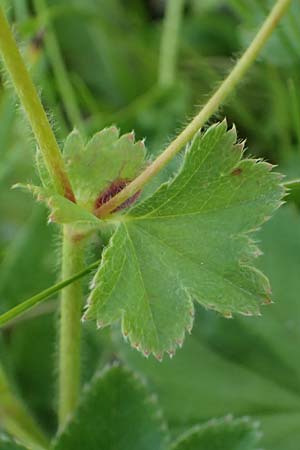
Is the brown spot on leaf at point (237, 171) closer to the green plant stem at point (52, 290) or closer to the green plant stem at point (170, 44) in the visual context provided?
the green plant stem at point (52, 290)

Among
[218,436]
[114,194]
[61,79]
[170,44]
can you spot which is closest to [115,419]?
[218,436]

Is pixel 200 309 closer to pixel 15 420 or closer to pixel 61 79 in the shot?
pixel 15 420

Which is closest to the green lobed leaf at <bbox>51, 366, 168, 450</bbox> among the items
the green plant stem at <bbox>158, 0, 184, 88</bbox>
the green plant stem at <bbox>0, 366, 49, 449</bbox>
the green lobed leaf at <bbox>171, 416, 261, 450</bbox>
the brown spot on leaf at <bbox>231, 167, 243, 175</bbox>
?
the green lobed leaf at <bbox>171, 416, 261, 450</bbox>

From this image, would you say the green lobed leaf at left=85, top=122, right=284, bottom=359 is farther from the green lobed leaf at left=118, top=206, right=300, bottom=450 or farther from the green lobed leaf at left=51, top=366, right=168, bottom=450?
the green lobed leaf at left=118, top=206, right=300, bottom=450

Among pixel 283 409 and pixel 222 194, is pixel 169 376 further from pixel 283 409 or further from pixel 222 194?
pixel 222 194

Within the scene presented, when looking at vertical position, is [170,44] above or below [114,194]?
above

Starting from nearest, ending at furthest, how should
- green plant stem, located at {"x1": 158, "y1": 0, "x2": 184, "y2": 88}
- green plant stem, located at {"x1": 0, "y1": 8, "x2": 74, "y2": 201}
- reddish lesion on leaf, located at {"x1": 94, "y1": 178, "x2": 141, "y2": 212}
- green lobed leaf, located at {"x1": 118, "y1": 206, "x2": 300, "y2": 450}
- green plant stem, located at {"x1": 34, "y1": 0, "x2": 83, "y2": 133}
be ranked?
green plant stem, located at {"x1": 0, "y1": 8, "x2": 74, "y2": 201} < reddish lesion on leaf, located at {"x1": 94, "y1": 178, "x2": 141, "y2": 212} < green lobed leaf, located at {"x1": 118, "y1": 206, "x2": 300, "y2": 450} < green plant stem, located at {"x1": 34, "y1": 0, "x2": 83, "y2": 133} < green plant stem, located at {"x1": 158, "y1": 0, "x2": 184, "y2": 88}

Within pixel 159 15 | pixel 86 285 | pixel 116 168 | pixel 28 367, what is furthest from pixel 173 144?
pixel 159 15
